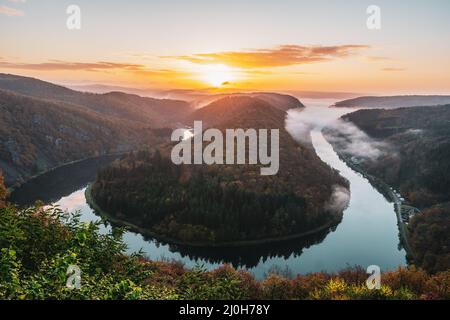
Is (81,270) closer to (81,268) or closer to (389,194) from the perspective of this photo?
(81,268)

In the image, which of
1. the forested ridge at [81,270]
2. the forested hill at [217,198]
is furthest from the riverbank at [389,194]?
the forested ridge at [81,270]

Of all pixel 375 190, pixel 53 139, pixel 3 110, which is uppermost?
pixel 3 110

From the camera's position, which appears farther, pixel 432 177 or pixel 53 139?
pixel 53 139

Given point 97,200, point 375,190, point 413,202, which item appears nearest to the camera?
point 97,200

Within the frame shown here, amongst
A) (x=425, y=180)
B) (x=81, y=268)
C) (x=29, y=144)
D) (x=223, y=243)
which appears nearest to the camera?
(x=81, y=268)

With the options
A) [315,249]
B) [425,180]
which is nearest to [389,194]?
[425,180]

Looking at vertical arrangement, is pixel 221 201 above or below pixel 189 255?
above

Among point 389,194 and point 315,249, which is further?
point 389,194
